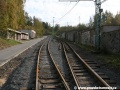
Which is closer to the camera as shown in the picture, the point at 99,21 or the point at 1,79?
the point at 1,79

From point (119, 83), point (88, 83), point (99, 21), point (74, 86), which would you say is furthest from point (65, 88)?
point (99, 21)

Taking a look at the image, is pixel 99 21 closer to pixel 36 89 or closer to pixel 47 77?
pixel 47 77

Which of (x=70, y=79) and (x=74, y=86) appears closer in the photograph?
(x=74, y=86)

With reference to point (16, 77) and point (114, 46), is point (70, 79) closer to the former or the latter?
point (16, 77)

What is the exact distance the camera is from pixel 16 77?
12.3 meters

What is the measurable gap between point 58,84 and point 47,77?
5.71ft

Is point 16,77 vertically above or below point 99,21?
below

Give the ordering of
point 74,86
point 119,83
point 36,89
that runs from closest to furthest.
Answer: point 36,89, point 74,86, point 119,83

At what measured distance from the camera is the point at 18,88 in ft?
32.2

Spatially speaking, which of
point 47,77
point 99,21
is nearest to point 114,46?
point 99,21

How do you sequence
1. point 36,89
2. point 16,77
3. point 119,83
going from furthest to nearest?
1. point 16,77
2. point 119,83
3. point 36,89

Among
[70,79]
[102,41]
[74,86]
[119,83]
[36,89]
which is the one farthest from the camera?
[102,41]

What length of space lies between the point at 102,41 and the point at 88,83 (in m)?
19.8

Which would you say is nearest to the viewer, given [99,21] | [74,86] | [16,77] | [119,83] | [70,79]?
[74,86]
